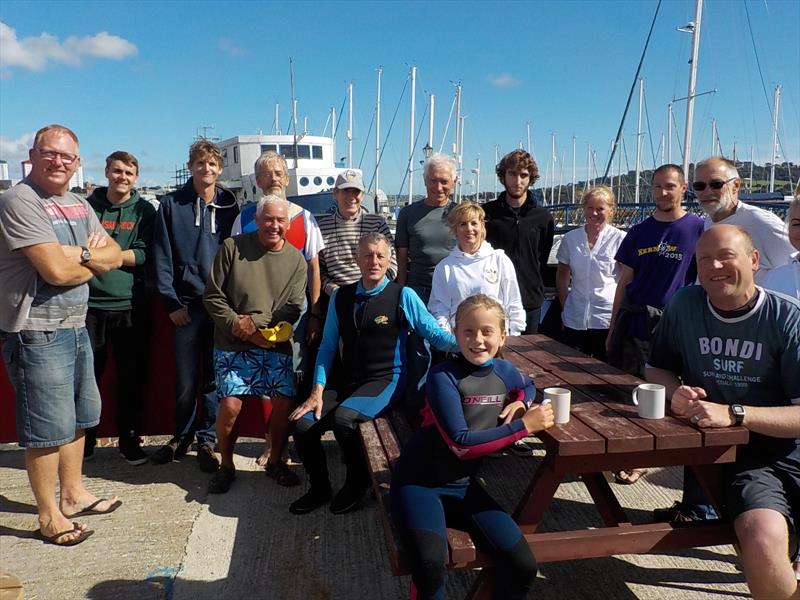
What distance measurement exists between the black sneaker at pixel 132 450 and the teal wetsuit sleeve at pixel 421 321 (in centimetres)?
213

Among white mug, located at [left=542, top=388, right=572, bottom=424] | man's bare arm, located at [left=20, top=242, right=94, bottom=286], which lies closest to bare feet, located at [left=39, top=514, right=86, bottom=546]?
man's bare arm, located at [left=20, top=242, right=94, bottom=286]

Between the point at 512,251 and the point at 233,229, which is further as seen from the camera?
the point at 512,251

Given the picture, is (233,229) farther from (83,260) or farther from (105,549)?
(105,549)

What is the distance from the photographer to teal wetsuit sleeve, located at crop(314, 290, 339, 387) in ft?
11.6

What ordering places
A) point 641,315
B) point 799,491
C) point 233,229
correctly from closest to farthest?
point 799,491 < point 641,315 < point 233,229

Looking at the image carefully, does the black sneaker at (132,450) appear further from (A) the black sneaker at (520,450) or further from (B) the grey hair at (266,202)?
(A) the black sneaker at (520,450)

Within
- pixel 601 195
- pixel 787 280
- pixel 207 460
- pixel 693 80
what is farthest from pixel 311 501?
pixel 693 80

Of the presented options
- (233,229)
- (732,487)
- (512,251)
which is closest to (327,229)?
(233,229)

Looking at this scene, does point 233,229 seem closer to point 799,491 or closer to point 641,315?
point 641,315

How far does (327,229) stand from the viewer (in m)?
4.27

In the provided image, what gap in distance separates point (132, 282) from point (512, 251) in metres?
2.56

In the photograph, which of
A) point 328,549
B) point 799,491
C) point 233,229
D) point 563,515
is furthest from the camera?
point 233,229

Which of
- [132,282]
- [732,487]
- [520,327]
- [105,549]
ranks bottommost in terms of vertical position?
[105,549]

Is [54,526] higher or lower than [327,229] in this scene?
lower
